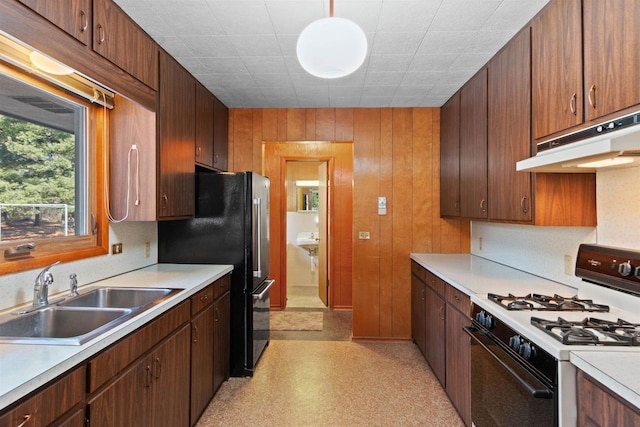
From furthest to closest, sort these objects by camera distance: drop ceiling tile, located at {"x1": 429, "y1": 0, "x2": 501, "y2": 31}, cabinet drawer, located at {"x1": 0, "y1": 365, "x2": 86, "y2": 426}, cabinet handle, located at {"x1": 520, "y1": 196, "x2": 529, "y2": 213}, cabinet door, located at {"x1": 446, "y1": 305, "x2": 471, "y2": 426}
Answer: cabinet door, located at {"x1": 446, "y1": 305, "x2": 471, "y2": 426} → cabinet handle, located at {"x1": 520, "y1": 196, "x2": 529, "y2": 213} → drop ceiling tile, located at {"x1": 429, "y1": 0, "x2": 501, "y2": 31} → cabinet drawer, located at {"x1": 0, "y1": 365, "x2": 86, "y2": 426}

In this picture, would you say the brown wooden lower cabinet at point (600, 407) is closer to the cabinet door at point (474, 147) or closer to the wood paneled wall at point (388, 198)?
the cabinet door at point (474, 147)

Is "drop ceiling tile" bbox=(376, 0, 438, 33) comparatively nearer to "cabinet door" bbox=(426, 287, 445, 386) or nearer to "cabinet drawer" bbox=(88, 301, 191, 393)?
"cabinet door" bbox=(426, 287, 445, 386)

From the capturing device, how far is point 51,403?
1042 millimetres

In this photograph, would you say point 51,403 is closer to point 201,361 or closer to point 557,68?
point 201,361

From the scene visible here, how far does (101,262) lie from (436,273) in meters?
2.33

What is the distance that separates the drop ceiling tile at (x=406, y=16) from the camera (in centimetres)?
184

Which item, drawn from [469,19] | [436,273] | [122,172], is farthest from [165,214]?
[469,19]

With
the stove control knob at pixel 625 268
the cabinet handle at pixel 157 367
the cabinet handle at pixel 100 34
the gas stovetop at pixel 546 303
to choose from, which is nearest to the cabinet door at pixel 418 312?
the gas stovetop at pixel 546 303

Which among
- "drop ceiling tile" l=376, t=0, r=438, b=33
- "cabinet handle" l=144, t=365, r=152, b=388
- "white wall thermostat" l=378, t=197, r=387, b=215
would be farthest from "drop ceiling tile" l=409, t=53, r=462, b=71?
"cabinet handle" l=144, t=365, r=152, b=388

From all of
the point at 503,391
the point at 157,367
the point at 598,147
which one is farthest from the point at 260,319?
the point at 598,147

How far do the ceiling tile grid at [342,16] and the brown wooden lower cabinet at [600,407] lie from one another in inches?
71.2

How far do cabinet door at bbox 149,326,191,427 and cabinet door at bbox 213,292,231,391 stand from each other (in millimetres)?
459

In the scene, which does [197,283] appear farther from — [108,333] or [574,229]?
[574,229]

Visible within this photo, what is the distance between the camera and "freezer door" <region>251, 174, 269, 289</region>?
9.54 ft
